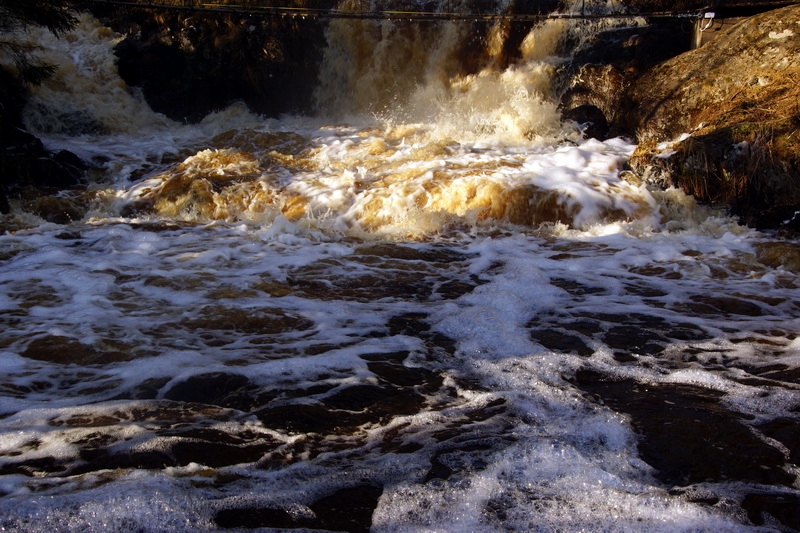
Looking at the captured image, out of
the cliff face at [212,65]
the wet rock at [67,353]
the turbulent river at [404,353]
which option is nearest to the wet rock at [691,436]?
the turbulent river at [404,353]

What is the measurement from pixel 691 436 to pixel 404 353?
1599 mm

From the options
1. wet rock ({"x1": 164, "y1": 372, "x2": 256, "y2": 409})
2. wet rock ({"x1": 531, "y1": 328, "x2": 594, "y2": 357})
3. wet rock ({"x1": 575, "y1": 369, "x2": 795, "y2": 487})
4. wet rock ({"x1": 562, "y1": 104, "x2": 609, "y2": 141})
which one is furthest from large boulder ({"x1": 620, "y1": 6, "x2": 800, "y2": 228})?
wet rock ({"x1": 164, "y1": 372, "x2": 256, "y2": 409})

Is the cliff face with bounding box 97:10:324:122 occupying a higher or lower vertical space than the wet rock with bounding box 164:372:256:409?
higher

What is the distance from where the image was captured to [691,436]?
2389 mm

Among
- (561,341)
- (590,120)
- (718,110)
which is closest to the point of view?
(561,341)

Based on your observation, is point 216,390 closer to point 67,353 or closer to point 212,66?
point 67,353

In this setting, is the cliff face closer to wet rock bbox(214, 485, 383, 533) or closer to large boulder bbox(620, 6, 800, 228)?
large boulder bbox(620, 6, 800, 228)

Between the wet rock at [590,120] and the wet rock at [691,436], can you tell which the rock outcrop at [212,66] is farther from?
the wet rock at [691,436]

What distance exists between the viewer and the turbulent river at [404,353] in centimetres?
201

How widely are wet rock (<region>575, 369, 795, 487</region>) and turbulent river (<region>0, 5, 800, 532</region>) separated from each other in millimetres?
13

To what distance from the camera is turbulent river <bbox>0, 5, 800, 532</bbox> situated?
2014mm

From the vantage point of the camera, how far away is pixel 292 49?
40.7ft

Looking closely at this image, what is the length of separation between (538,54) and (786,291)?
23.5 ft

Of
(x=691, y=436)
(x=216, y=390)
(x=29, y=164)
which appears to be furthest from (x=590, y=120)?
(x=29, y=164)
